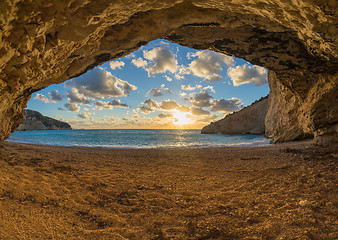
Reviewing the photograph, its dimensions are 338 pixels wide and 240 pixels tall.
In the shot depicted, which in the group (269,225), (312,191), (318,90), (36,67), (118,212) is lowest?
(118,212)

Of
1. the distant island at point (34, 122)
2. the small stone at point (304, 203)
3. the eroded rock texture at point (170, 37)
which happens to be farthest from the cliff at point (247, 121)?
the distant island at point (34, 122)

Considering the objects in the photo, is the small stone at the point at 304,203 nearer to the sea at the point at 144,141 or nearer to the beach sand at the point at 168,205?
the beach sand at the point at 168,205

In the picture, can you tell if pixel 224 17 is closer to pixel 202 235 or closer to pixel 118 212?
pixel 202 235

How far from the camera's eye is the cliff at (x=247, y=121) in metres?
31.8

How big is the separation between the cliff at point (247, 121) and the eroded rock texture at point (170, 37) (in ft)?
87.0

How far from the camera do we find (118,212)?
2697 millimetres

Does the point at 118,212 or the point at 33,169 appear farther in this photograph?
the point at 33,169

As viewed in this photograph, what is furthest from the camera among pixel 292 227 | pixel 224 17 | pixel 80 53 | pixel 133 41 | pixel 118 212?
pixel 133 41

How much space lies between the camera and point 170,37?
6.35 metres

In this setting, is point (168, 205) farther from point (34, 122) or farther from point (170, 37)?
point (34, 122)

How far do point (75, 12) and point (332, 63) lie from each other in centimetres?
727

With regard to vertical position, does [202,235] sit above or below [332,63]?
below

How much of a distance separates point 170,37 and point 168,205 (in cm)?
608

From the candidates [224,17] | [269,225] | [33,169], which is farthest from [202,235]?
[224,17]
